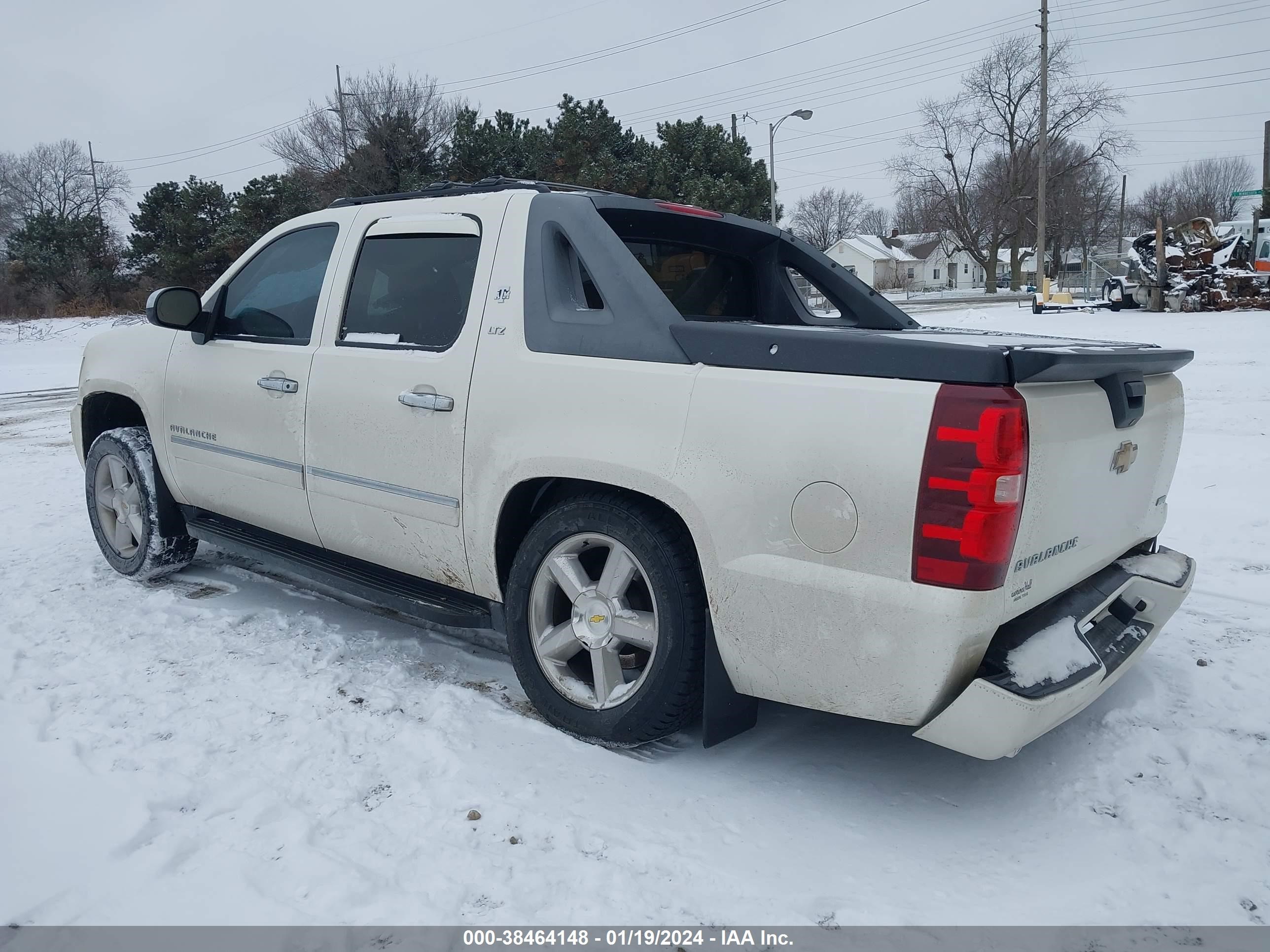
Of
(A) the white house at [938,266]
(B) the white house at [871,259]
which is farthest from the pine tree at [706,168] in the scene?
(A) the white house at [938,266]

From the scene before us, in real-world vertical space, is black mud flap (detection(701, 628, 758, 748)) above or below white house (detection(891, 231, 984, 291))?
below

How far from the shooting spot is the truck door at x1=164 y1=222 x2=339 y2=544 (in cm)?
387

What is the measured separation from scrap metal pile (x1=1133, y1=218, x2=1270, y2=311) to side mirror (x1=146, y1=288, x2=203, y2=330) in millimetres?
25094

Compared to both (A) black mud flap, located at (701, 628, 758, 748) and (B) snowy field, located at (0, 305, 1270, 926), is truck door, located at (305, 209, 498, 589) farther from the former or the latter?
(A) black mud flap, located at (701, 628, 758, 748)

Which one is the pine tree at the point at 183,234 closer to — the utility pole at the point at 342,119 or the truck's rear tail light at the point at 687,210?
the utility pole at the point at 342,119

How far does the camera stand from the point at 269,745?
9.89ft

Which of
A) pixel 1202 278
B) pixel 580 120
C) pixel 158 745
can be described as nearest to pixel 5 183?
pixel 580 120

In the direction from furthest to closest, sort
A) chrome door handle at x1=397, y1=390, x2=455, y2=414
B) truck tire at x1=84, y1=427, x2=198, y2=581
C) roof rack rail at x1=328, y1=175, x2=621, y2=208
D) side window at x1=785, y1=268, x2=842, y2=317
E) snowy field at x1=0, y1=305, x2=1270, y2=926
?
1. truck tire at x1=84, y1=427, x2=198, y2=581
2. side window at x1=785, y1=268, x2=842, y2=317
3. roof rack rail at x1=328, y1=175, x2=621, y2=208
4. chrome door handle at x1=397, y1=390, x2=455, y2=414
5. snowy field at x1=0, y1=305, x2=1270, y2=926

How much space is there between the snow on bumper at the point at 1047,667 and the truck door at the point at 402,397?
5.93 feet

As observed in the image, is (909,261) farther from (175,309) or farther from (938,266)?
(175,309)

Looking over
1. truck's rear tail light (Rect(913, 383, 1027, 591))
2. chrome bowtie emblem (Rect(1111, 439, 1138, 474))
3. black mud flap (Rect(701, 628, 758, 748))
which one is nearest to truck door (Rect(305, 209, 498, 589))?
black mud flap (Rect(701, 628, 758, 748))

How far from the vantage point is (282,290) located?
4.11m

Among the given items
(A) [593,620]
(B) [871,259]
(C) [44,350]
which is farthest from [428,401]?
(B) [871,259]

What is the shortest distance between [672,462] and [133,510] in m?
3.61
